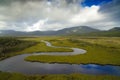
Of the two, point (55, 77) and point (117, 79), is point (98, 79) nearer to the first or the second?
point (117, 79)

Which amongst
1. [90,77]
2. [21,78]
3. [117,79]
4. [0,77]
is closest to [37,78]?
[21,78]

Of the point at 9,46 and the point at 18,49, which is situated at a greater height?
the point at 9,46

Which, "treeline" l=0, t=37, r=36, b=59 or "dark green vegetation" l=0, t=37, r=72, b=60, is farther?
"treeline" l=0, t=37, r=36, b=59

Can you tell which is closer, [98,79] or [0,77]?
[98,79]

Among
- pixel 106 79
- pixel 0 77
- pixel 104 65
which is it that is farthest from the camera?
pixel 104 65

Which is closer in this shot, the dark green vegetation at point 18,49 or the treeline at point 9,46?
the dark green vegetation at point 18,49

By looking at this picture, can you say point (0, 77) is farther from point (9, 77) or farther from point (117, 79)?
point (117, 79)

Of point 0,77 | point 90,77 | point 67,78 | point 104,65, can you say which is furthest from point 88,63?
point 0,77

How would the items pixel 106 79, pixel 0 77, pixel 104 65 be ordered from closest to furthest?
pixel 106 79
pixel 0 77
pixel 104 65

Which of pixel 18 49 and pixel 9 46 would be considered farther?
pixel 9 46
